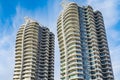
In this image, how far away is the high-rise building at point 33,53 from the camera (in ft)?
426

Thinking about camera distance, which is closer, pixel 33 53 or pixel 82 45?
pixel 82 45

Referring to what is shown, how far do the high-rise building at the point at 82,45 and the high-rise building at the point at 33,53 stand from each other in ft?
52.0

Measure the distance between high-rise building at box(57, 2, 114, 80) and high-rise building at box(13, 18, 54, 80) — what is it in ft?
52.0

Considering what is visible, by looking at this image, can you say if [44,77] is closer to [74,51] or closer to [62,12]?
[74,51]

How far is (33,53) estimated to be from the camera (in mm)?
134625

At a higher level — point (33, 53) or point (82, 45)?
point (33, 53)

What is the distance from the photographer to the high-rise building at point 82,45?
11250 cm

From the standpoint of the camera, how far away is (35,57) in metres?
135

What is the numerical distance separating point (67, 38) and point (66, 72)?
62.6 ft

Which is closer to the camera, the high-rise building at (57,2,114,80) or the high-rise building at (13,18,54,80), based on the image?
the high-rise building at (57,2,114,80)

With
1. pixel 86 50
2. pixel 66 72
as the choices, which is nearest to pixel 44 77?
pixel 66 72

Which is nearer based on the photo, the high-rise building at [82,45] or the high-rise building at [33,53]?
the high-rise building at [82,45]

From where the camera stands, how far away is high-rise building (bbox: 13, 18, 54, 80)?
426 ft

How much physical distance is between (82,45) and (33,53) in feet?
99.6
